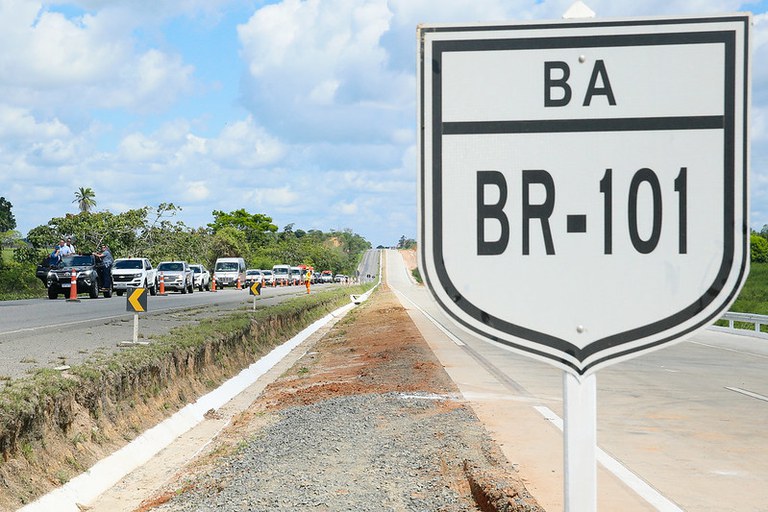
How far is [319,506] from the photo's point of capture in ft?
23.4

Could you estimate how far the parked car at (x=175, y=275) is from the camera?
1944 inches

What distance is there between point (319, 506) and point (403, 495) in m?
0.75

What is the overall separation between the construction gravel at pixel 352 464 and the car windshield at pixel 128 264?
32.3 metres

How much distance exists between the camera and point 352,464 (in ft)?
28.3

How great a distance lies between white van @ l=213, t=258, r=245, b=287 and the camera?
65.4m

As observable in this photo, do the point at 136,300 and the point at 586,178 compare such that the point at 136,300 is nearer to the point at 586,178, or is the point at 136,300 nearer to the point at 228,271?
the point at 586,178

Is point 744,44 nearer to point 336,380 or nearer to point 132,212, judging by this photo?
point 336,380

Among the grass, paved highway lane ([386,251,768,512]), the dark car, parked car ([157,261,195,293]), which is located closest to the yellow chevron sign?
paved highway lane ([386,251,768,512])

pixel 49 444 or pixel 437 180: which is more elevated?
pixel 437 180

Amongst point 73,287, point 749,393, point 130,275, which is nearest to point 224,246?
point 130,275

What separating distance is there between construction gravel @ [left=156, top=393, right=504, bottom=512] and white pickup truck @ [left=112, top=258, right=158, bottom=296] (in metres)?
31.2

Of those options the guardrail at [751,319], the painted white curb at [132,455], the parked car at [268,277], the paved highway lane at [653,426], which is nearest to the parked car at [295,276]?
the parked car at [268,277]

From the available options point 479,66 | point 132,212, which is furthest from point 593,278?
point 132,212

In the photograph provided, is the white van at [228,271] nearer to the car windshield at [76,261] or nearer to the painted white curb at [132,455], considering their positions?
the car windshield at [76,261]
